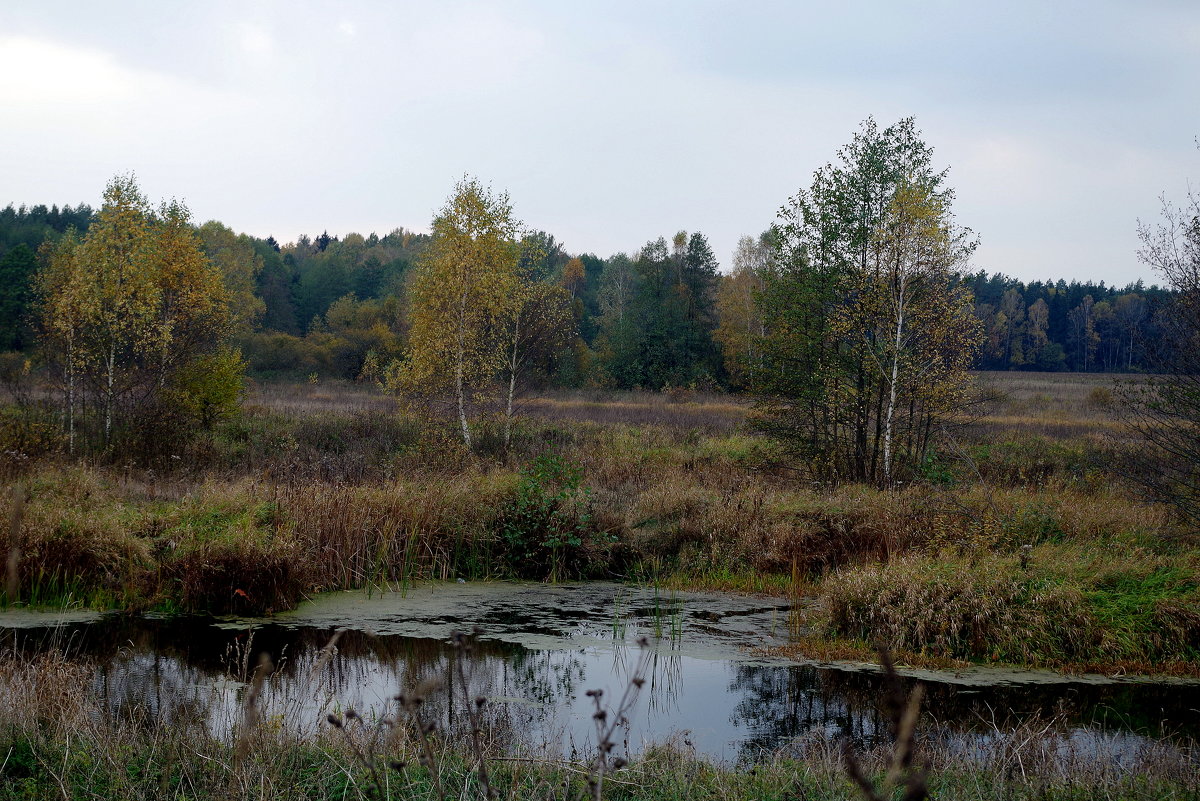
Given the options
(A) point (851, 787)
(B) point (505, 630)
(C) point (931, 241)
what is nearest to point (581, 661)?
(B) point (505, 630)

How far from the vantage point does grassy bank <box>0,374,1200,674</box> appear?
8.79m

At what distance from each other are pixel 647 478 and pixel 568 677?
27.3 ft

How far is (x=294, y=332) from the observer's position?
7069 cm

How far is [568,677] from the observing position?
7.96 meters

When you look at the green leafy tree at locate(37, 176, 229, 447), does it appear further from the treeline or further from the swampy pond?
the treeline

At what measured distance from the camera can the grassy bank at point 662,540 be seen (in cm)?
879

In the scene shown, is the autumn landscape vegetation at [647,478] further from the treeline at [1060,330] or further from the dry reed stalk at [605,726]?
the treeline at [1060,330]

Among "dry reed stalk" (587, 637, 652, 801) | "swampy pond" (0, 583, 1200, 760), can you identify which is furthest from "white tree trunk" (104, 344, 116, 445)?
"dry reed stalk" (587, 637, 652, 801)

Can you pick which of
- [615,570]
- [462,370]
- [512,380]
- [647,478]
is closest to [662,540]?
[615,570]

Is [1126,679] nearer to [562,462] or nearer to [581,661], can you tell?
[581,661]

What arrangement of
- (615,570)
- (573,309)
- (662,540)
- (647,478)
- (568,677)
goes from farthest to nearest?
(573,309)
(647,478)
(662,540)
(615,570)
(568,677)

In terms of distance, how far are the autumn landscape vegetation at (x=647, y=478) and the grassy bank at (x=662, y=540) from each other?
4 cm

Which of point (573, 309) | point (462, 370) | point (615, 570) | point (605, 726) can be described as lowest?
point (615, 570)

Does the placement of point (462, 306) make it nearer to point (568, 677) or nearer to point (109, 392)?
point (109, 392)
